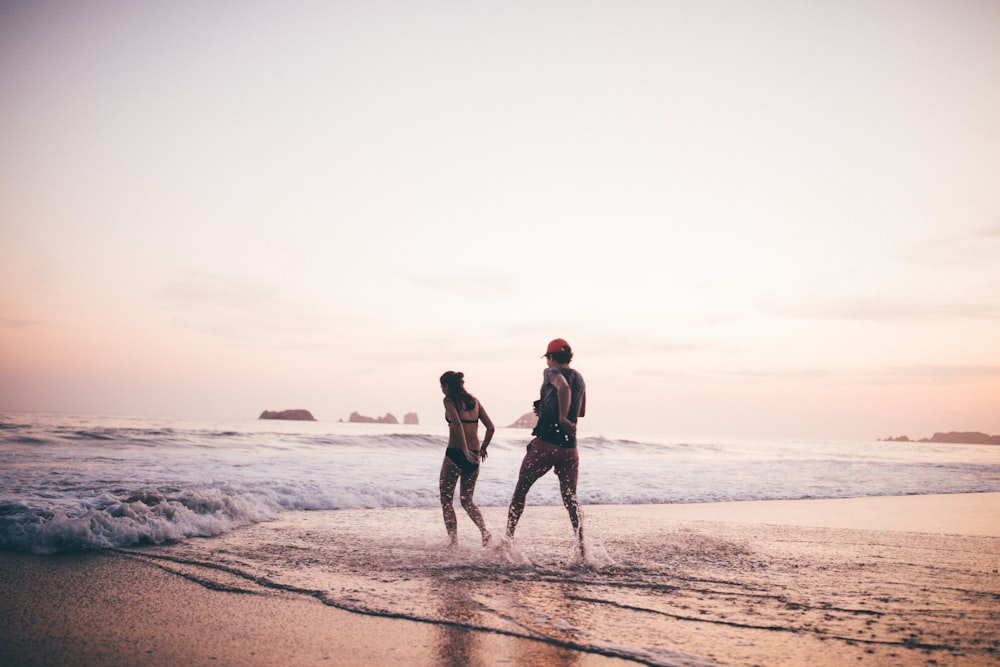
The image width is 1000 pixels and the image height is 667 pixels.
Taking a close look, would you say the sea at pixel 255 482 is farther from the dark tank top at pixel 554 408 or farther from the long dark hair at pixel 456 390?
the dark tank top at pixel 554 408

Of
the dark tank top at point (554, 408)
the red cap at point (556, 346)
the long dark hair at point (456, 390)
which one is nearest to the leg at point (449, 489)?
the long dark hair at point (456, 390)

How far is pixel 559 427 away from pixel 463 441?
1.21 metres

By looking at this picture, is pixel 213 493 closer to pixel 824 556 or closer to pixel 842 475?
pixel 824 556

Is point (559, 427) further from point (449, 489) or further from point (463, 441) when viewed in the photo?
point (449, 489)

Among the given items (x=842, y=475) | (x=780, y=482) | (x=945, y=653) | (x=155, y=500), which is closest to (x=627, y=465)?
(x=780, y=482)

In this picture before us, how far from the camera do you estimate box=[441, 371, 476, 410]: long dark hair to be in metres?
6.61

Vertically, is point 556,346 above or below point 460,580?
above

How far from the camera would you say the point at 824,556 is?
6.53m

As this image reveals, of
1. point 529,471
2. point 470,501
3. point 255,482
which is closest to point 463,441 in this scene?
point 470,501

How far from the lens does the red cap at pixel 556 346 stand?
5992 millimetres

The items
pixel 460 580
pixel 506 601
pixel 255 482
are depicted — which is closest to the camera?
pixel 506 601

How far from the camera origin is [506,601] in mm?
4430

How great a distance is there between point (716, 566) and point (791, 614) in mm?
1712

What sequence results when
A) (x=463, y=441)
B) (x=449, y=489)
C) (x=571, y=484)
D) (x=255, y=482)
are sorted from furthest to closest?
1. (x=255, y=482)
2. (x=449, y=489)
3. (x=463, y=441)
4. (x=571, y=484)
